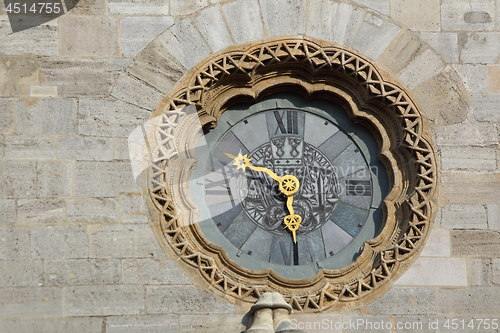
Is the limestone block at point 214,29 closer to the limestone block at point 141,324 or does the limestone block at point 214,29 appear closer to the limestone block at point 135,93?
the limestone block at point 135,93

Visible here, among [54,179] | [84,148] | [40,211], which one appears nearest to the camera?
[40,211]

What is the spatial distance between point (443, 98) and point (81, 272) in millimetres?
4745

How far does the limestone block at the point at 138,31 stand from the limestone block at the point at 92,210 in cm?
184

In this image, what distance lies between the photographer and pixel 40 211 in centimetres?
920

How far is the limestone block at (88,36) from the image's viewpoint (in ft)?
32.0

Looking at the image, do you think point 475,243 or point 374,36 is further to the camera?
point 374,36

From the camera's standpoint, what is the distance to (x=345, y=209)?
32.3 ft

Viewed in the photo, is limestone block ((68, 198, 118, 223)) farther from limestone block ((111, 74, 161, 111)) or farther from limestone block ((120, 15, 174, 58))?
limestone block ((120, 15, 174, 58))

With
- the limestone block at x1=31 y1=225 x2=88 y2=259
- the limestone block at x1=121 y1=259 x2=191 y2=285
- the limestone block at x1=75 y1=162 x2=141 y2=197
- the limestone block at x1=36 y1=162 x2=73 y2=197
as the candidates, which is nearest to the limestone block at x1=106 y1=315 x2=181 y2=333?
the limestone block at x1=121 y1=259 x2=191 y2=285

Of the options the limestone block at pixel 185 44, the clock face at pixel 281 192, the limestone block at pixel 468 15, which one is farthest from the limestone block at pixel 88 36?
the limestone block at pixel 468 15

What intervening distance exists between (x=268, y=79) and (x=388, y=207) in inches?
86.0

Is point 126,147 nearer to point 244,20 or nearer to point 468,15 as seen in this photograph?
point 244,20

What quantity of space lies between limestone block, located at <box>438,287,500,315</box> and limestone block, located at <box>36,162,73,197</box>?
4.41 metres

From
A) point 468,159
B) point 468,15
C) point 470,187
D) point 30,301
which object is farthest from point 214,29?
point 30,301
